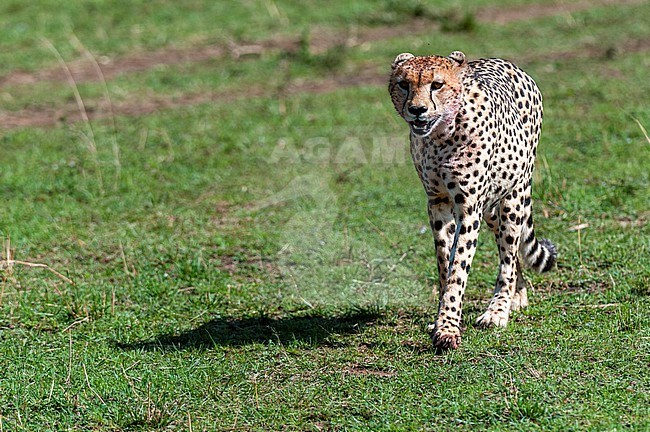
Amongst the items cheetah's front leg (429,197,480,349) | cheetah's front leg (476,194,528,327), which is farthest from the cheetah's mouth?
cheetah's front leg (476,194,528,327)

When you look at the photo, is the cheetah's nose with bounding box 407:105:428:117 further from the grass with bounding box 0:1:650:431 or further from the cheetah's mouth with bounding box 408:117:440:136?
the grass with bounding box 0:1:650:431

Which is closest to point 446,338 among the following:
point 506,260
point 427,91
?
point 506,260

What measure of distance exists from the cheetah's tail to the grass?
17cm

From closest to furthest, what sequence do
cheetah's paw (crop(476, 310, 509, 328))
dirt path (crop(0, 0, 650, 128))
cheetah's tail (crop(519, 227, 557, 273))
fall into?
cheetah's paw (crop(476, 310, 509, 328)) < cheetah's tail (crop(519, 227, 557, 273)) < dirt path (crop(0, 0, 650, 128))

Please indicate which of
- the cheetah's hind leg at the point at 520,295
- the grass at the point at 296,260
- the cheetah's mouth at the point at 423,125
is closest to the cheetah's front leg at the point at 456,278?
the grass at the point at 296,260

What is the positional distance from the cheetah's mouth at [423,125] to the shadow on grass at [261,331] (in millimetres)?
1229

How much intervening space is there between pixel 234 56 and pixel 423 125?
7.41 meters

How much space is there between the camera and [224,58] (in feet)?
39.4

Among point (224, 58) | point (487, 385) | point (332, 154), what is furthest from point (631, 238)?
point (224, 58)

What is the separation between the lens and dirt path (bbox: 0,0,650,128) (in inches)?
413

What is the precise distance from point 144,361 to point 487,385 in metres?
1.72

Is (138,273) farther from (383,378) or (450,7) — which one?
(450,7)

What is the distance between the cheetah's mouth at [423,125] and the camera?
4859 mm

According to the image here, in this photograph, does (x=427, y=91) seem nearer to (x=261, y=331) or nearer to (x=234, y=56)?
(x=261, y=331)
